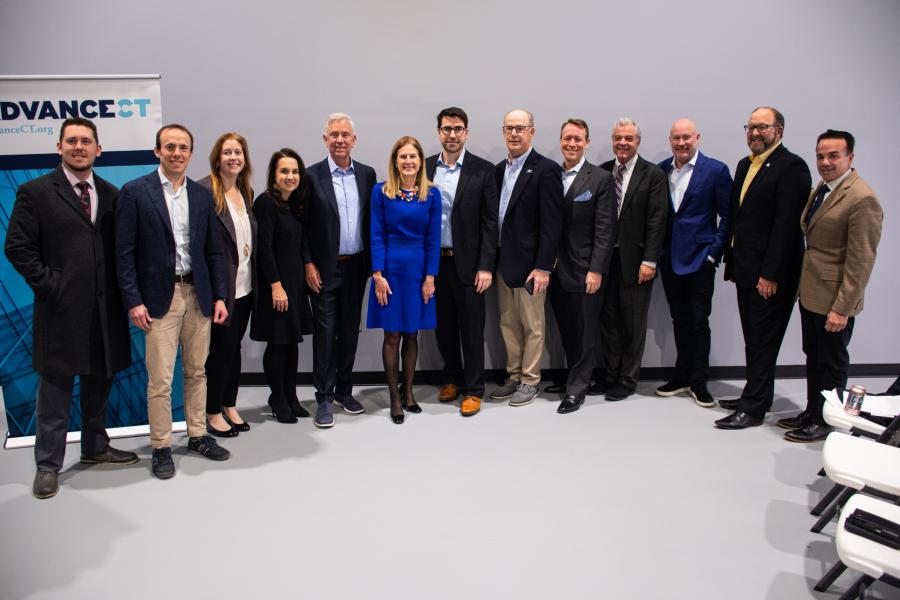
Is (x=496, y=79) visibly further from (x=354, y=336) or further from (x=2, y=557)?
(x=2, y=557)

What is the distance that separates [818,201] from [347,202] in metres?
2.68

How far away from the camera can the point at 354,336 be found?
4.21m

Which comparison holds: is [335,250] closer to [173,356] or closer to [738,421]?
[173,356]

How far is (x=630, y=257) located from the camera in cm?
439

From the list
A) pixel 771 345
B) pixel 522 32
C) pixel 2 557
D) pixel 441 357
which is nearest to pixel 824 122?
pixel 771 345

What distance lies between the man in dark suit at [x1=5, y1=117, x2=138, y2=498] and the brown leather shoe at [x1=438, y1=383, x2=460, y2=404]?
201 centimetres

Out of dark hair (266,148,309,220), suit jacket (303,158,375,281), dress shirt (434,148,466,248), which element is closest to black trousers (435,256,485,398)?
dress shirt (434,148,466,248)

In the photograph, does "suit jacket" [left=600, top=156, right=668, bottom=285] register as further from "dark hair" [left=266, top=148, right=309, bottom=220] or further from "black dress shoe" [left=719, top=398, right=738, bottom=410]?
"dark hair" [left=266, top=148, right=309, bottom=220]

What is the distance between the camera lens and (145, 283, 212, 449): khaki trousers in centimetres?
330

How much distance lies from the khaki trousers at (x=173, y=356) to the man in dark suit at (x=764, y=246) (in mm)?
3019

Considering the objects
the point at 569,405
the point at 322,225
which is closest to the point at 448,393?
the point at 569,405

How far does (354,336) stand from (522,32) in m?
2.43

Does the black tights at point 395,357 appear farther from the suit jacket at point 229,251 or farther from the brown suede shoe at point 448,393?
the suit jacket at point 229,251

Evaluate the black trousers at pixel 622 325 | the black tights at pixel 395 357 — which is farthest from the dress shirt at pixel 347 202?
the black trousers at pixel 622 325
